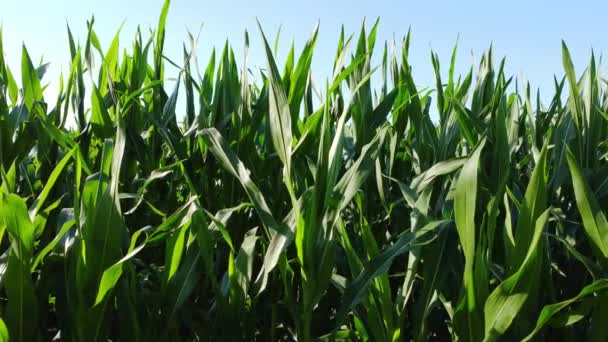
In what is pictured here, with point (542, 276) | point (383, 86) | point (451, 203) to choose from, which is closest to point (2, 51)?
point (383, 86)

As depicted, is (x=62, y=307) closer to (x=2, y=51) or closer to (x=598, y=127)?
(x=2, y=51)

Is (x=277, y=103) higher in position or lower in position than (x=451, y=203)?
higher

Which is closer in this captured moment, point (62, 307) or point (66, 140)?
point (62, 307)

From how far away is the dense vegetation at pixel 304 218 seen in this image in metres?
0.75

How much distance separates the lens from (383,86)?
4.04ft

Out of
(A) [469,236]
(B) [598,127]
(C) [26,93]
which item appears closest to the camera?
(A) [469,236]

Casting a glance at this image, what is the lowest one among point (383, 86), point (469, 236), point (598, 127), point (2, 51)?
point (469, 236)

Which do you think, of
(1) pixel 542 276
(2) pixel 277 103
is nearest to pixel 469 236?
(1) pixel 542 276

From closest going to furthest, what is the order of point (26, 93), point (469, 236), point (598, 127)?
point (469, 236) → point (598, 127) → point (26, 93)

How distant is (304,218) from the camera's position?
0.76 m

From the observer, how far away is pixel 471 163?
72cm

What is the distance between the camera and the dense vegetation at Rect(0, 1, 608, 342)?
746 mm

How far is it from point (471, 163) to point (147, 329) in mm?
504

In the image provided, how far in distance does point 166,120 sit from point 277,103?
408 millimetres
